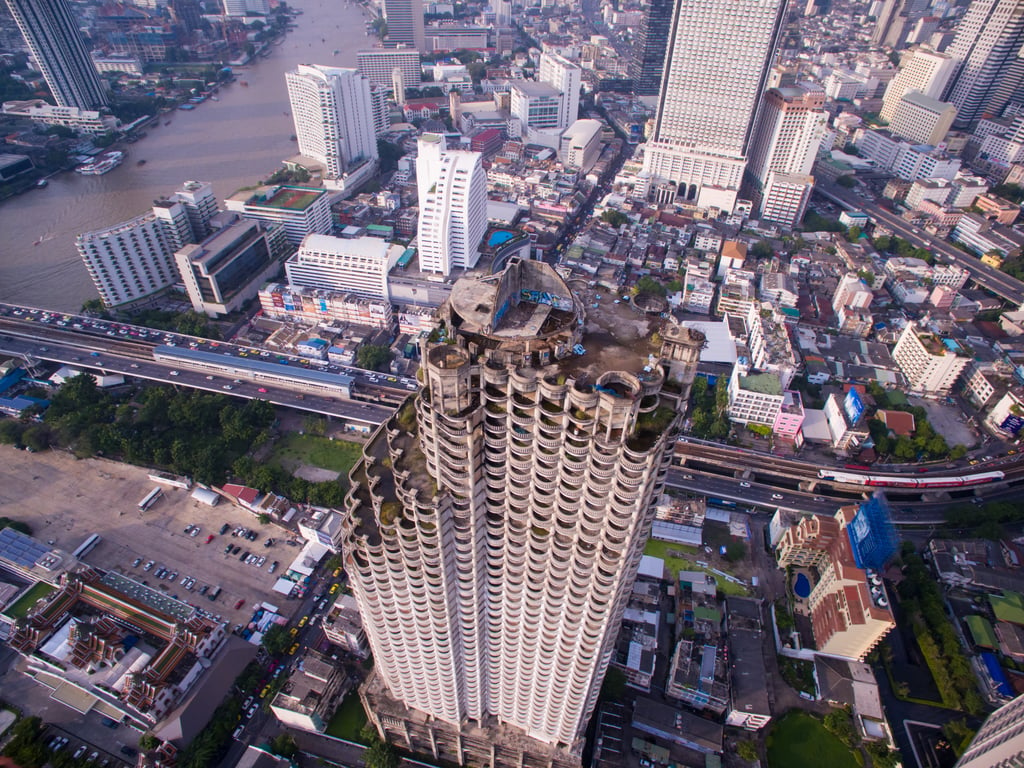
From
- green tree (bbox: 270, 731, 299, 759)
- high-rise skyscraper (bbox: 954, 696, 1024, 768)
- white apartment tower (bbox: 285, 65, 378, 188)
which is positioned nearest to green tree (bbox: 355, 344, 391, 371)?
green tree (bbox: 270, 731, 299, 759)

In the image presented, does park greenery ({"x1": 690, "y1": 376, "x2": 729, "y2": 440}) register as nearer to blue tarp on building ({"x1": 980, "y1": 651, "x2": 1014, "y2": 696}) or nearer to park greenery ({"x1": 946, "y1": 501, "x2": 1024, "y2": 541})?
park greenery ({"x1": 946, "y1": 501, "x2": 1024, "y2": 541})

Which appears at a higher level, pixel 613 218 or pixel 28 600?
pixel 613 218

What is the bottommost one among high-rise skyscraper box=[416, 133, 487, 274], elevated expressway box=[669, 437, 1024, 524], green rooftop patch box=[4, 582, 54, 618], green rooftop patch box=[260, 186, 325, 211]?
elevated expressway box=[669, 437, 1024, 524]

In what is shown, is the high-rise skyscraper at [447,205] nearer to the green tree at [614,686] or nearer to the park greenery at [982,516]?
the green tree at [614,686]

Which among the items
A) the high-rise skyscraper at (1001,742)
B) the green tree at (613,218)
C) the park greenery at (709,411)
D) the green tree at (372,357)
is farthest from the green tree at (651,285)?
the high-rise skyscraper at (1001,742)

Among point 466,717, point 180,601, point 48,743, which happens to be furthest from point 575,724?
point 48,743

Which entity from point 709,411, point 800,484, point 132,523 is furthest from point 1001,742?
point 132,523

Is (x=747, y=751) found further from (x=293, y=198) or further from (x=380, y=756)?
(x=293, y=198)
